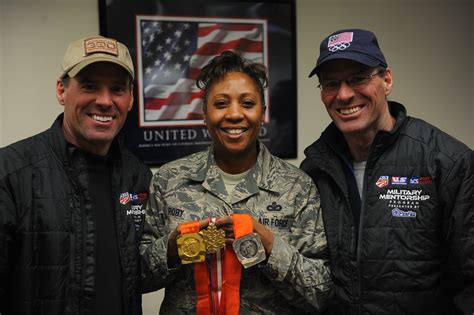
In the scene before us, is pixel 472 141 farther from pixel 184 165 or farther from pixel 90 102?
pixel 90 102

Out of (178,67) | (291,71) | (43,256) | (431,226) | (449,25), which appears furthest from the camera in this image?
(449,25)

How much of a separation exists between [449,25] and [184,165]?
7.17 feet

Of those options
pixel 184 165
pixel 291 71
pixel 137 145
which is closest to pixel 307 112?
pixel 291 71

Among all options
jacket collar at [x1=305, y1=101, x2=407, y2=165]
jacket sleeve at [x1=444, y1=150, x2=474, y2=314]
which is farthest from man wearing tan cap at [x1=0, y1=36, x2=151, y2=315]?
jacket sleeve at [x1=444, y1=150, x2=474, y2=314]

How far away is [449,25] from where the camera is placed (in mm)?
3115

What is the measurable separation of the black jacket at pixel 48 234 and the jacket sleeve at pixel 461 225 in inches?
41.1

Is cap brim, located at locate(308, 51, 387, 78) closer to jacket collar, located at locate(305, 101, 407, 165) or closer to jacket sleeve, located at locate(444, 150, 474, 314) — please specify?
jacket collar, located at locate(305, 101, 407, 165)

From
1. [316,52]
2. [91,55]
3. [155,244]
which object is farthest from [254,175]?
[316,52]

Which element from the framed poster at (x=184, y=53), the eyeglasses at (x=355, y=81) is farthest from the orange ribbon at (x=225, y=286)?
the framed poster at (x=184, y=53)

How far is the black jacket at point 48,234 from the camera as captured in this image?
4.78ft

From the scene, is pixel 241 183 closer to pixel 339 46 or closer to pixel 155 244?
pixel 155 244

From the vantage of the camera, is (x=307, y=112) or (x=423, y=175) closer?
(x=423, y=175)

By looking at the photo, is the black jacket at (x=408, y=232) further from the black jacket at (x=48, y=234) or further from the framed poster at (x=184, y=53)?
the framed poster at (x=184, y=53)

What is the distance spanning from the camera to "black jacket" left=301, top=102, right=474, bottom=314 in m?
1.57
